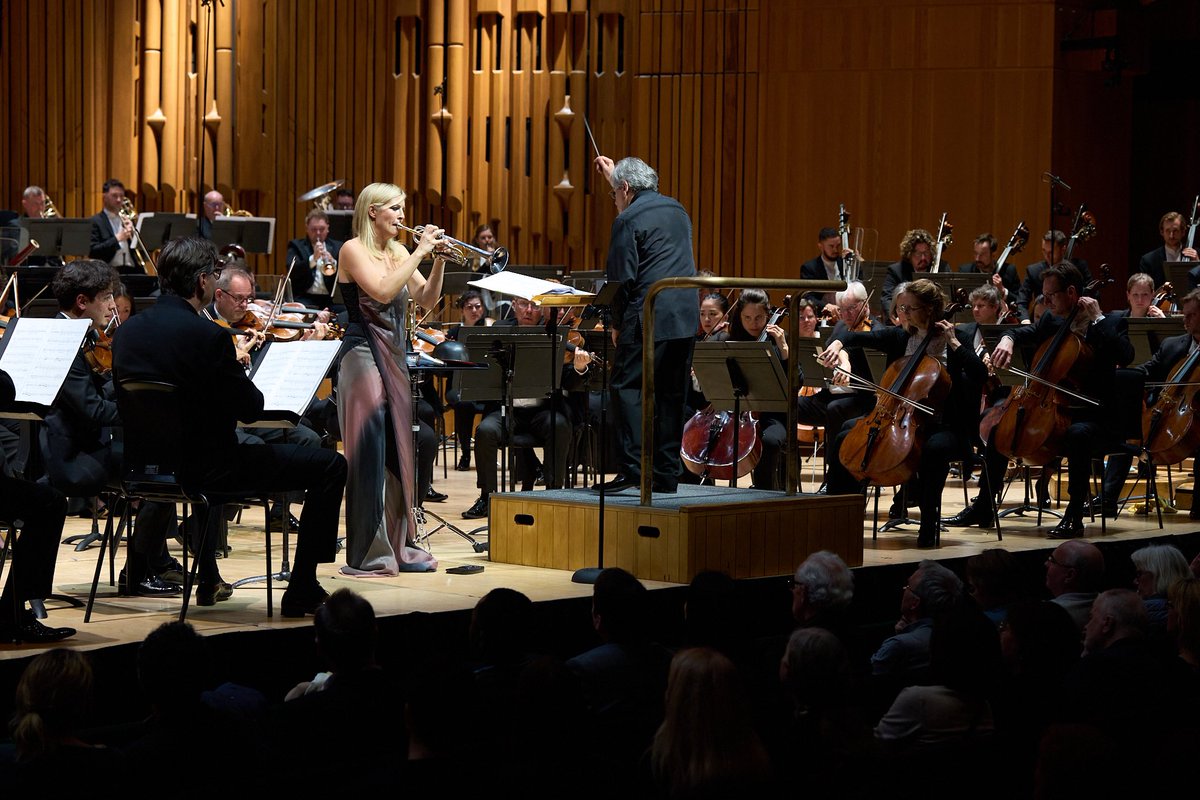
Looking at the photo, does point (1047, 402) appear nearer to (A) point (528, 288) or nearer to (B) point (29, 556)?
(A) point (528, 288)

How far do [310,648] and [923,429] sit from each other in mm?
2869

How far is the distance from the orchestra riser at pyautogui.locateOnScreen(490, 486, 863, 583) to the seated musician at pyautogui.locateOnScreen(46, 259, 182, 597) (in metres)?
1.31

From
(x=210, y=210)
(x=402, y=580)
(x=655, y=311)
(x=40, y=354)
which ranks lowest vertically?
(x=402, y=580)

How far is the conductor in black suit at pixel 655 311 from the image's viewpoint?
18.6 ft

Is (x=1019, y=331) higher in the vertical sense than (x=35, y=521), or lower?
higher

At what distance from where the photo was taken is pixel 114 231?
34.1ft

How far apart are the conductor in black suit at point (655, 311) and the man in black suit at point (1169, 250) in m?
5.22

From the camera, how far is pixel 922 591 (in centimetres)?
439

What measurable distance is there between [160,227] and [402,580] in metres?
5.47

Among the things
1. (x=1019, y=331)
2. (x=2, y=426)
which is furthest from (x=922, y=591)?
(x=2, y=426)

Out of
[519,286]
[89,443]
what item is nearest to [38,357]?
[89,443]

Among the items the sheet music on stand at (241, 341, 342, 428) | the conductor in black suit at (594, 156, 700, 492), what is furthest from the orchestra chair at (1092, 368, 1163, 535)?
the sheet music on stand at (241, 341, 342, 428)

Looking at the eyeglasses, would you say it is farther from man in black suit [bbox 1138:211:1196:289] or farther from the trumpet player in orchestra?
man in black suit [bbox 1138:211:1196:289]

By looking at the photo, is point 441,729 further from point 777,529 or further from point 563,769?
point 777,529
